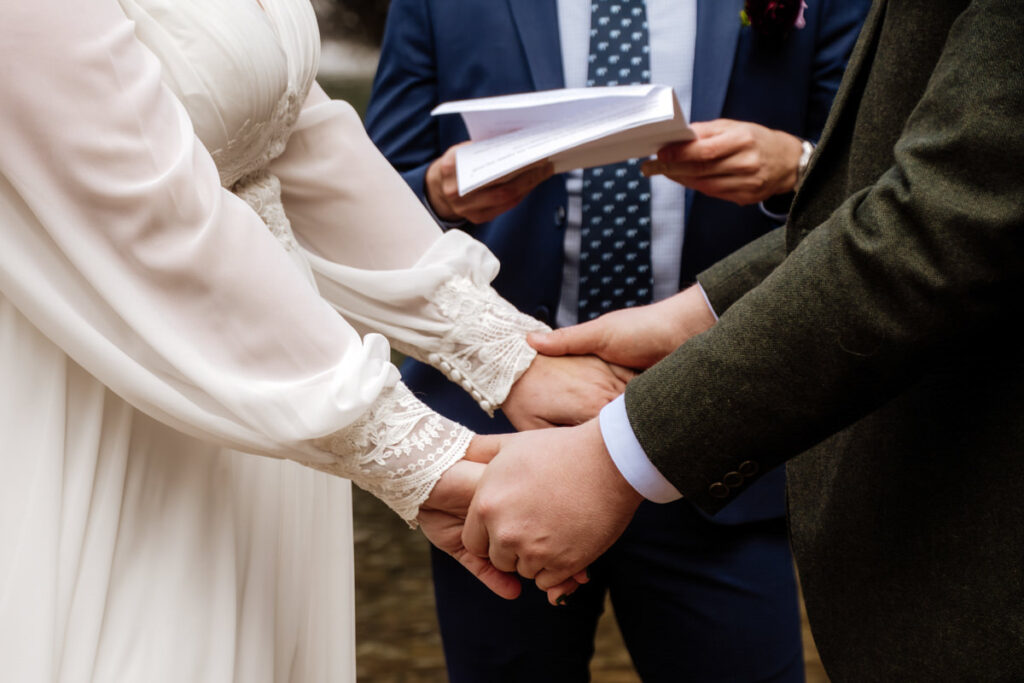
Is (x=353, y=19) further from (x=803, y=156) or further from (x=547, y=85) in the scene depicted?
(x=803, y=156)

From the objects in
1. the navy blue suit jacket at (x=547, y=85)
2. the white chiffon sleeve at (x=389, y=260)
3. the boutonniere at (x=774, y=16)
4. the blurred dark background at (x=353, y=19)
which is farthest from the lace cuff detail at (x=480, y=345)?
the blurred dark background at (x=353, y=19)

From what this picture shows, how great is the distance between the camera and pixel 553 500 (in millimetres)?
1233

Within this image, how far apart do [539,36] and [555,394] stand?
2.17 ft

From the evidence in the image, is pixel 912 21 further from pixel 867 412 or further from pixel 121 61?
pixel 121 61

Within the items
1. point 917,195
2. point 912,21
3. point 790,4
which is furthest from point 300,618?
point 790,4

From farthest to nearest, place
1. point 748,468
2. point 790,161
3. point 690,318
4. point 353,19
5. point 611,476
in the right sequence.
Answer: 1. point 353,19
2. point 790,161
3. point 690,318
4. point 611,476
5. point 748,468

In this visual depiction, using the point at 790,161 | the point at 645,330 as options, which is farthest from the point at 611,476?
the point at 790,161

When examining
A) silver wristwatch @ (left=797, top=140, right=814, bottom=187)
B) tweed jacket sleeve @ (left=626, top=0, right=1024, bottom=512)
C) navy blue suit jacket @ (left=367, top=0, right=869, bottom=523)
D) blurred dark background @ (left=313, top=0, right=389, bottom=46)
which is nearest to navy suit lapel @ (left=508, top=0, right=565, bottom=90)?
navy blue suit jacket @ (left=367, top=0, right=869, bottom=523)

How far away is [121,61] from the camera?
936 millimetres

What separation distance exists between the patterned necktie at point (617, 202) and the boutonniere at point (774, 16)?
7.1 inches

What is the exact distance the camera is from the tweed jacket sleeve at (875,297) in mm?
888

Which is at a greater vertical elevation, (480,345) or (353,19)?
(480,345)

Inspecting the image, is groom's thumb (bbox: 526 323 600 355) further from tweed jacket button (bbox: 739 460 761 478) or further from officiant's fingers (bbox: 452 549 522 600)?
tweed jacket button (bbox: 739 460 761 478)

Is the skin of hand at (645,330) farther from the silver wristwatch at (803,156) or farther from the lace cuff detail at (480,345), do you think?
the silver wristwatch at (803,156)
